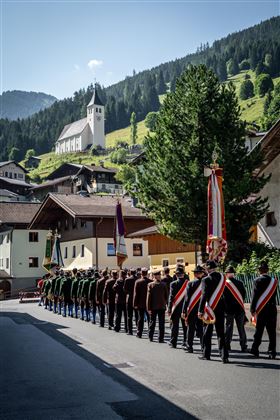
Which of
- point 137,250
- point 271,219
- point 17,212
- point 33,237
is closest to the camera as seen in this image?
point 271,219

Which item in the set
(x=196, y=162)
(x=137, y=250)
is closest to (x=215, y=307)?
(x=196, y=162)

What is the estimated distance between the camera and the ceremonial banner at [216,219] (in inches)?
680

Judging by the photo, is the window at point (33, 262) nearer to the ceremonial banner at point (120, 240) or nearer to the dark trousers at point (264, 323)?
the ceremonial banner at point (120, 240)

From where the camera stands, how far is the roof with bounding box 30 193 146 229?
42.3 meters

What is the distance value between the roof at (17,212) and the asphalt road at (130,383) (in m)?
45.6

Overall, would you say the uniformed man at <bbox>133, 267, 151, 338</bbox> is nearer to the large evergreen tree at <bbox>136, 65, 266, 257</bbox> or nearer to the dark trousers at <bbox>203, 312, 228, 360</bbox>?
the dark trousers at <bbox>203, 312, 228, 360</bbox>

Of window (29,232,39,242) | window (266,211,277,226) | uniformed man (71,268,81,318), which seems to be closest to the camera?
uniformed man (71,268,81,318)

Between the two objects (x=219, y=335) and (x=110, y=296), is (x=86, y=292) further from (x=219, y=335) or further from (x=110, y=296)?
(x=219, y=335)

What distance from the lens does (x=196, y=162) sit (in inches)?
824

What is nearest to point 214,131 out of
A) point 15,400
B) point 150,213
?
point 150,213

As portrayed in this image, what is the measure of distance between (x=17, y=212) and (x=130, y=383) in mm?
53821

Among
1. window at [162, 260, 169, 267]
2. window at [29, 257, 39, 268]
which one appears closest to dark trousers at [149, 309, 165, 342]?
window at [162, 260, 169, 267]

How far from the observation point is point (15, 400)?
7.91 m

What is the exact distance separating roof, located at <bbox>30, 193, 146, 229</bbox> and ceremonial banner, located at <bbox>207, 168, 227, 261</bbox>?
74.3 feet
